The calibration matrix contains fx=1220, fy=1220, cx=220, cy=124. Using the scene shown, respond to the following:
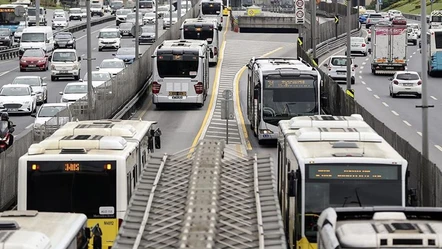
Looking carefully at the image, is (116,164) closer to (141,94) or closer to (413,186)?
(413,186)

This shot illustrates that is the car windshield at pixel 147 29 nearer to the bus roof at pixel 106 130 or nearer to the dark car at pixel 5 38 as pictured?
the dark car at pixel 5 38

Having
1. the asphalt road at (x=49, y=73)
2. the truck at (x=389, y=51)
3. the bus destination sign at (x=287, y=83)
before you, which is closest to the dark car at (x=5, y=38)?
the asphalt road at (x=49, y=73)

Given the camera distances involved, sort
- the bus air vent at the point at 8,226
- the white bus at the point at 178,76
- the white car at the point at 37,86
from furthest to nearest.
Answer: the white car at the point at 37,86 < the white bus at the point at 178,76 < the bus air vent at the point at 8,226

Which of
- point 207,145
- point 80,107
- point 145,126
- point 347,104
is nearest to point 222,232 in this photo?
point 207,145

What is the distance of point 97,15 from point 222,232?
454 ft

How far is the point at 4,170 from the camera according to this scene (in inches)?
1011

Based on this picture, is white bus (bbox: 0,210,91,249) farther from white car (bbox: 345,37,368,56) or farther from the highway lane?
white car (bbox: 345,37,368,56)

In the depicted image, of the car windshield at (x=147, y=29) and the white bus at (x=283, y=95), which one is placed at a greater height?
the car windshield at (x=147, y=29)

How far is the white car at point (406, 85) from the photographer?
198 ft

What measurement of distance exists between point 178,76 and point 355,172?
33695 millimetres

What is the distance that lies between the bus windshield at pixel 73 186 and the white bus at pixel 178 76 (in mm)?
31980

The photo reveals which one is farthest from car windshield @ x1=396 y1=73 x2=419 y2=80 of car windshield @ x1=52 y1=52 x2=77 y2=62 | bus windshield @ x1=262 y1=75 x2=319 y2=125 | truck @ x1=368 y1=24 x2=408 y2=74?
bus windshield @ x1=262 y1=75 x2=319 y2=125

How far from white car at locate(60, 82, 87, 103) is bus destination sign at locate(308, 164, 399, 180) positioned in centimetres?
3134

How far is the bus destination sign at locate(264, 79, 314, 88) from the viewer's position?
39.8 m
